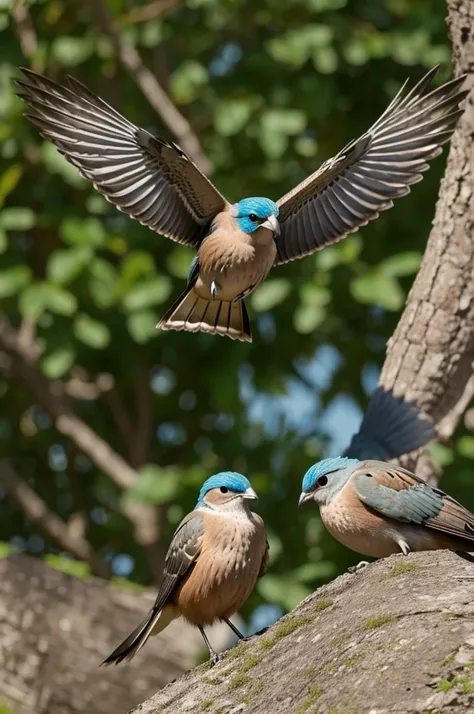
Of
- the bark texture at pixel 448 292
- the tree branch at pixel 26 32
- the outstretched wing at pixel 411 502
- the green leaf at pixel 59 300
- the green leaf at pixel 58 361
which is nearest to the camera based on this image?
the outstretched wing at pixel 411 502

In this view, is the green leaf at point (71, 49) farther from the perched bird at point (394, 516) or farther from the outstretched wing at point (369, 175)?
Result: the perched bird at point (394, 516)

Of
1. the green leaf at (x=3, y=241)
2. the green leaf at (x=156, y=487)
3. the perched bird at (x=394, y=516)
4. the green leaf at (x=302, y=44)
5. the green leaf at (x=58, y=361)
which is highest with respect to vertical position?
the green leaf at (x=302, y=44)

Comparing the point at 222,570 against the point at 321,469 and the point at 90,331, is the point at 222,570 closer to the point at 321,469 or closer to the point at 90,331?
the point at 321,469

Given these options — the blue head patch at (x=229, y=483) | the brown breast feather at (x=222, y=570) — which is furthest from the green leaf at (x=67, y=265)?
the brown breast feather at (x=222, y=570)

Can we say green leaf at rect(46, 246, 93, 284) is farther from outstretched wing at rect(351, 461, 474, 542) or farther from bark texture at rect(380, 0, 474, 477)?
outstretched wing at rect(351, 461, 474, 542)

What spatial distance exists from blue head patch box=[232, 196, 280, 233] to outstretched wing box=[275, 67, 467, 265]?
41 cm

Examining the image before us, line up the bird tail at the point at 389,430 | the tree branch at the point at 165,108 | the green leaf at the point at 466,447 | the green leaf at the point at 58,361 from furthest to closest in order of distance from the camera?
the tree branch at the point at 165,108
the green leaf at the point at 58,361
the green leaf at the point at 466,447
the bird tail at the point at 389,430

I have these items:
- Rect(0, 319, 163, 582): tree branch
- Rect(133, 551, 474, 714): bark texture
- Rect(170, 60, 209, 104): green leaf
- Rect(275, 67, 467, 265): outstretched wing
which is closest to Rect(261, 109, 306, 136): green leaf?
Rect(170, 60, 209, 104): green leaf

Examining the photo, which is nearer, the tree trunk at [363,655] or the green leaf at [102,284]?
the tree trunk at [363,655]

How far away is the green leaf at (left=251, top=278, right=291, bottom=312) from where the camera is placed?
8.90 meters

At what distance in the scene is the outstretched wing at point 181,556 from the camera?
568 cm

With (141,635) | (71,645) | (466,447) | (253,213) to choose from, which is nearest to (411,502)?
(141,635)

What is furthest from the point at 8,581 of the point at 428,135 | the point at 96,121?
the point at 428,135

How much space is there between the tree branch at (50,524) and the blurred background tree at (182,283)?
3cm
